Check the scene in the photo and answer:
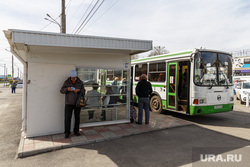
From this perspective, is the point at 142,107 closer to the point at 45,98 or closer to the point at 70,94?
the point at 70,94

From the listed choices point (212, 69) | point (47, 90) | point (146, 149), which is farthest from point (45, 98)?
point (212, 69)

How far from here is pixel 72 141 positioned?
472 cm

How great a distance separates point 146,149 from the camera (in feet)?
14.4

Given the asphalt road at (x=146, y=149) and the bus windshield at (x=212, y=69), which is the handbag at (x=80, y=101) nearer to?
the asphalt road at (x=146, y=149)

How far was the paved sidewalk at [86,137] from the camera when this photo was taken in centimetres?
→ 427

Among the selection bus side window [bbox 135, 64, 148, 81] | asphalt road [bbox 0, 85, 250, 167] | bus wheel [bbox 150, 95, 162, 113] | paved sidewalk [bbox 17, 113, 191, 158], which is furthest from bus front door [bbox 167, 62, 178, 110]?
bus side window [bbox 135, 64, 148, 81]

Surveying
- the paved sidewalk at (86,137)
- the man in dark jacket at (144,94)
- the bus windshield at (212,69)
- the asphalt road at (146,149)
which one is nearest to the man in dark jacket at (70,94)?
the paved sidewalk at (86,137)

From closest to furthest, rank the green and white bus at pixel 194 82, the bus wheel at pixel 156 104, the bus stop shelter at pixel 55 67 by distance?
1. the bus stop shelter at pixel 55 67
2. the green and white bus at pixel 194 82
3. the bus wheel at pixel 156 104

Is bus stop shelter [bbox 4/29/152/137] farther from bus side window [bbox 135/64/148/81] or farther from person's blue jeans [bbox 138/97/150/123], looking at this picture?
bus side window [bbox 135/64/148/81]

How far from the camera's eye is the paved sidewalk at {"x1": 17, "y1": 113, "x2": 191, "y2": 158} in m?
4.27

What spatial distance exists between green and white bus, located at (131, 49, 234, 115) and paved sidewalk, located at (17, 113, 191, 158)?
1082 millimetres

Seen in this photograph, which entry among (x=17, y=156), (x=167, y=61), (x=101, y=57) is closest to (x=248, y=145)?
(x=167, y=61)

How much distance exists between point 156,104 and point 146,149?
14.6ft

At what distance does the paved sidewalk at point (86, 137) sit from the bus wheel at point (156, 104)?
1.58 m
